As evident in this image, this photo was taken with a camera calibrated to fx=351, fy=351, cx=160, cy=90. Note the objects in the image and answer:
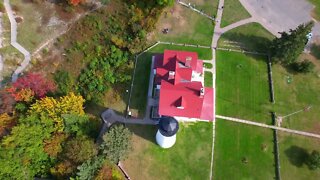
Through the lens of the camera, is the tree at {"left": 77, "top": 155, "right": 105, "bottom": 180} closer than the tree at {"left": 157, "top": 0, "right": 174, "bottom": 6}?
Yes

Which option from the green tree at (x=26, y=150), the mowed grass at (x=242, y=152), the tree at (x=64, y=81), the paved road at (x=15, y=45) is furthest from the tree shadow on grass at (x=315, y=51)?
the paved road at (x=15, y=45)

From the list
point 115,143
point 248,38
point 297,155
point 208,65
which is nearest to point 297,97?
point 297,155

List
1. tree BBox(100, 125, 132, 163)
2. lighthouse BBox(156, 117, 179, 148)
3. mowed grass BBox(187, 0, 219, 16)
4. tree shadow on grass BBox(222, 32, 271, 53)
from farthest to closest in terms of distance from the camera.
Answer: mowed grass BBox(187, 0, 219, 16), tree shadow on grass BBox(222, 32, 271, 53), tree BBox(100, 125, 132, 163), lighthouse BBox(156, 117, 179, 148)

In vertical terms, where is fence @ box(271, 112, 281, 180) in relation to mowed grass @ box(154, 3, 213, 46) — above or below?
below

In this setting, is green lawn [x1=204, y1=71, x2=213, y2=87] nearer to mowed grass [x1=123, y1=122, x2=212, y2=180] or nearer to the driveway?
mowed grass [x1=123, y1=122, x2=212, y2=180]

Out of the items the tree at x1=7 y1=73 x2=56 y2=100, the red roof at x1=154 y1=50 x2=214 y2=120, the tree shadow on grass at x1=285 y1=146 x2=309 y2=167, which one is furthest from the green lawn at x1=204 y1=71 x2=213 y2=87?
the tree at x1=7 y1=73 x2=56 y2=100

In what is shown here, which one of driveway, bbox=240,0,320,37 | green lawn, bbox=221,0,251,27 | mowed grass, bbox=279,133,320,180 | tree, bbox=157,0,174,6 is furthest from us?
green lawn, bbox=221,0,251,27

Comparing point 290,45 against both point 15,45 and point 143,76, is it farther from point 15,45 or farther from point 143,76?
point 15,45
